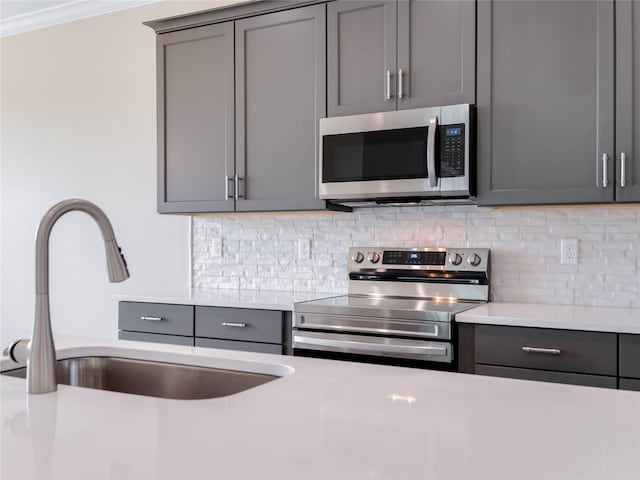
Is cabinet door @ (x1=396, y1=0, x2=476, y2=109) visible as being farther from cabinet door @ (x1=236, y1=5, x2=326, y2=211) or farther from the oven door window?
cabinet door @ (x1=236, y1=5, x2=326, y2=211)

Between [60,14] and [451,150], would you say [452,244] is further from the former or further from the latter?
[60,14]

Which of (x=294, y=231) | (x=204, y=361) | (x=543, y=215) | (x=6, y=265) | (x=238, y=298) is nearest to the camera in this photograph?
(x=204, y=361)

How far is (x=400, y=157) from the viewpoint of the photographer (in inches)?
111

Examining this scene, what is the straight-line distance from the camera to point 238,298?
124 inches

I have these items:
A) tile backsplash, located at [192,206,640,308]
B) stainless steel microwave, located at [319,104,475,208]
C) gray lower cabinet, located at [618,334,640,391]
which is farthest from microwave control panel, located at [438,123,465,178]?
gray lower cabinet, located at [618,334,640,391]

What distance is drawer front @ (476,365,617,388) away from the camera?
2.21m

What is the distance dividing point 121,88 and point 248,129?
1370 mm

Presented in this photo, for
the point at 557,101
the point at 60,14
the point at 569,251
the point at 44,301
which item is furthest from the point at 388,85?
the point at 60,14

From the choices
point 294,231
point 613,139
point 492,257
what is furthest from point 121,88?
point 613,139

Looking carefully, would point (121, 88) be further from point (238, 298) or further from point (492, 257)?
point (492, 257)

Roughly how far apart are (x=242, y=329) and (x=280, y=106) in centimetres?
118

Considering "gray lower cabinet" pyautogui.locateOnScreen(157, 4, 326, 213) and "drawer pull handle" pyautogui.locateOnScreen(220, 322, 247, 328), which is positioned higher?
"gray lower cabinet" pyautogui.locateOnScreen(157, 4, 326, 213)

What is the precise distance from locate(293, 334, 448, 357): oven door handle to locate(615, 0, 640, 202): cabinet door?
0.96 meters

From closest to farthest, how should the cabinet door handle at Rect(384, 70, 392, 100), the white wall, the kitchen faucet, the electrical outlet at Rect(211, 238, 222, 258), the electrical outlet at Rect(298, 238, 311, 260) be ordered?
the kitchen faucet < the cabinet door handle at Rect(384, 70, 392, 100) < the electrical outlet at Rect(298, 238, 311, 260) < the electrical outlet at Rect(211, 238, 222, 258) < the white wall
